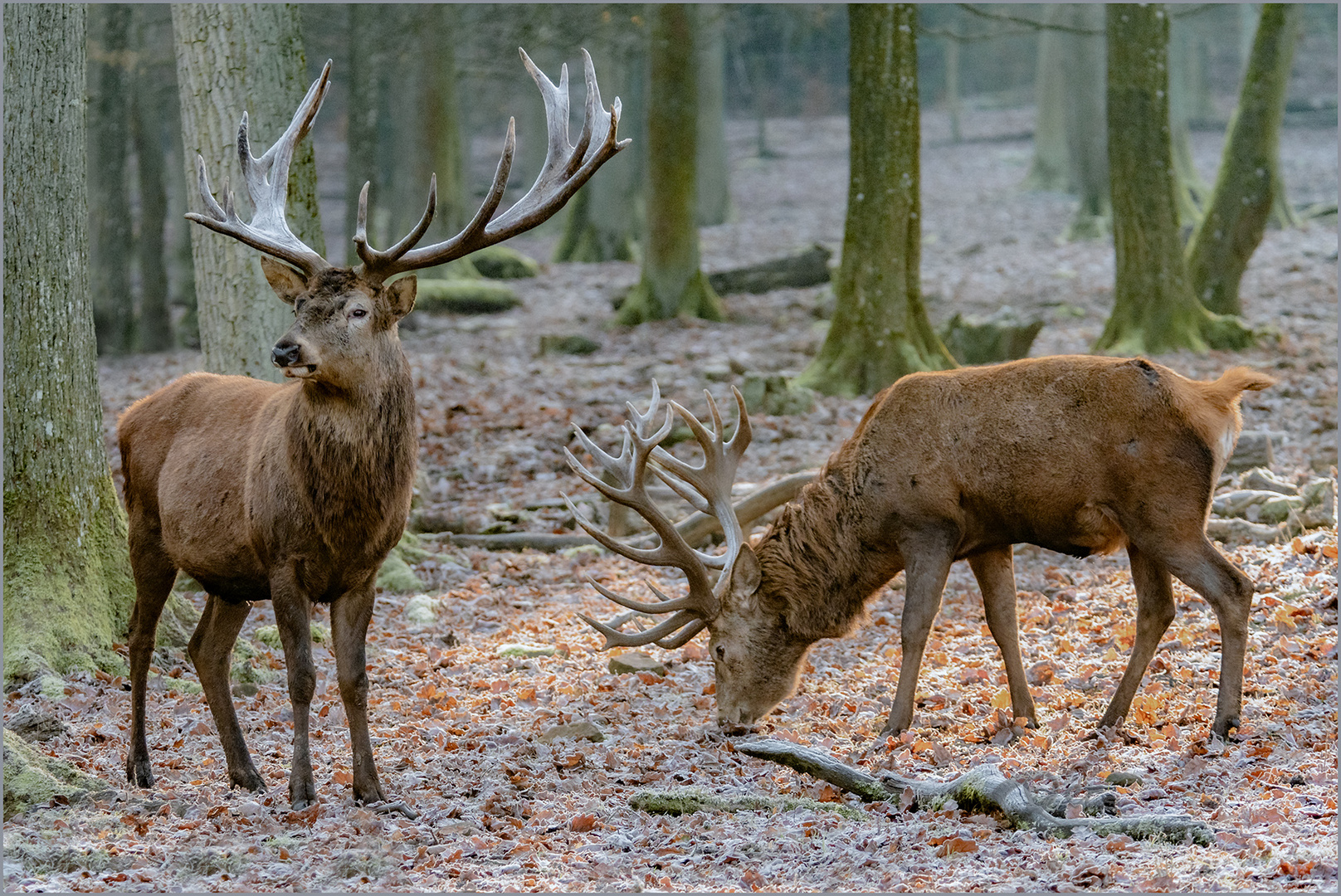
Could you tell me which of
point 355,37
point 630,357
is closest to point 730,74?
point 355,37

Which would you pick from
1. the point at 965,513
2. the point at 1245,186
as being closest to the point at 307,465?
the point at 965,513

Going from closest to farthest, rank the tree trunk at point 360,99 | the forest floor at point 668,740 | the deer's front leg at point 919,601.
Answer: the forest floor at point 668,740, the deer's front leg at point 919,601, the tree trunk at point 360,99

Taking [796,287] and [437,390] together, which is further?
[796,287]

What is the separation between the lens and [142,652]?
5.71 metres

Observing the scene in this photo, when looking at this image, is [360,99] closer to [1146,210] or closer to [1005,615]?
[1146,210]

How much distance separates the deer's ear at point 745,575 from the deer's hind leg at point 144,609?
285 cm

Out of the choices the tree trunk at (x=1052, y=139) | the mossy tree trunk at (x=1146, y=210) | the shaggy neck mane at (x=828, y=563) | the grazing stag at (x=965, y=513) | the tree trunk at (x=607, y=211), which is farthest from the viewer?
the tree trunk at (x=1052, y=139)

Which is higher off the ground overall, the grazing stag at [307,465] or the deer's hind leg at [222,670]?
the grazing stag at [307,465]

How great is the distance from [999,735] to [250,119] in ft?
19.7

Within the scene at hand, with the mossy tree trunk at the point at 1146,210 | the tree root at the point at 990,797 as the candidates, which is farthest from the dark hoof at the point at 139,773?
the mossy tree trunk at the point at 1146,210

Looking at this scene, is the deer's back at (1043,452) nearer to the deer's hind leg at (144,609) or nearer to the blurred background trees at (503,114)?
the deer's hind leg at (144,609)

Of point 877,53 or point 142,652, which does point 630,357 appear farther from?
point 142,652

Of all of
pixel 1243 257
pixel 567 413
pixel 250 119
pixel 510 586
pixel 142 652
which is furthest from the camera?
pixel 1243 257

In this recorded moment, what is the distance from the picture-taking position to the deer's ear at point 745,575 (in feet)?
22.4
